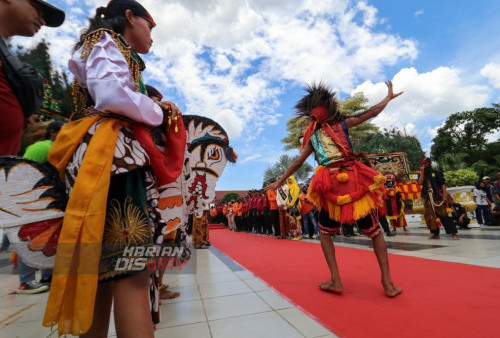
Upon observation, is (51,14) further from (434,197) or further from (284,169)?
(284,169)

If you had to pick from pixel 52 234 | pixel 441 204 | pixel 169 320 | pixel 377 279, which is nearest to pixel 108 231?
pixel 52 234

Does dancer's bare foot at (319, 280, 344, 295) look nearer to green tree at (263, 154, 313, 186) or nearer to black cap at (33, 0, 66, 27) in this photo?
black cap at (33, 0, 66, 27)

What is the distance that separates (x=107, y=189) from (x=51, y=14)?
0.86 m

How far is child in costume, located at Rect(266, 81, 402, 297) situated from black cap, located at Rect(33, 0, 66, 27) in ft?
5.64

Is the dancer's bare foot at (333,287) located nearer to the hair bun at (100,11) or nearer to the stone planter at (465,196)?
the hair bun at (100,11)

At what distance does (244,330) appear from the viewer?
1729mm

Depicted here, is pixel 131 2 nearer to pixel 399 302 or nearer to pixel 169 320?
pixel 169 320

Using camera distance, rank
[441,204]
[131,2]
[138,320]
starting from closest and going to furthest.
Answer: [138,320] < [131,2] < [441,204]

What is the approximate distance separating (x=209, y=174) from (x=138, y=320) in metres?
0.88

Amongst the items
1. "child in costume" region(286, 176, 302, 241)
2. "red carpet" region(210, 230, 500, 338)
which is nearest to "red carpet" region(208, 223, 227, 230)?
"child in costume" region(286, 176, 302, 241)

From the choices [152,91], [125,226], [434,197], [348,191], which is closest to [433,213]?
[434,197]

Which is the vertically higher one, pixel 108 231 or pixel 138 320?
pixel 108 231

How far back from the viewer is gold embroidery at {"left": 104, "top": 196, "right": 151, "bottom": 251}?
3.03ft

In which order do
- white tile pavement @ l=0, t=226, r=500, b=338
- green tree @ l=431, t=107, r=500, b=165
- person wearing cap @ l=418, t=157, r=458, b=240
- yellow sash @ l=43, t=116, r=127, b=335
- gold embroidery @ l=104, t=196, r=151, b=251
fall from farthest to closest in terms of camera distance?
green tree @ l=431, t=107, r=500, b=165 < person wearing cap @ l=418, t=157, r=458, b=240 < white tile pavement @ l=0, t=226, r=500, b=338 < gold embroidery @ l=104, t=196, r=151, b=251 < yellow sash @ l=43, t=116, r=127, b=335
